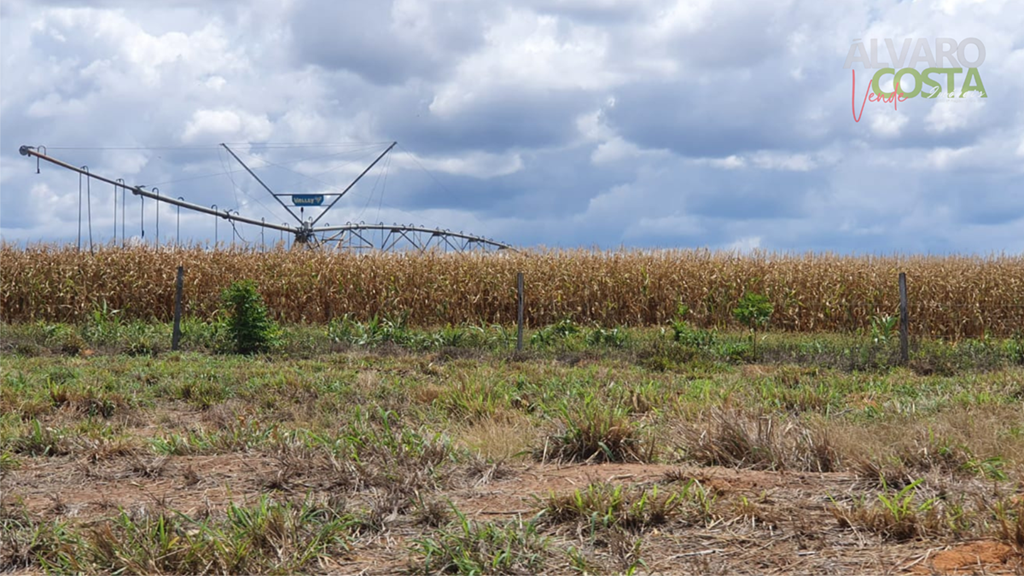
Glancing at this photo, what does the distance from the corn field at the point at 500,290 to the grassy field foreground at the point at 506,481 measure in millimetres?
11237

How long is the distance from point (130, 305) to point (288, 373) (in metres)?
12.2

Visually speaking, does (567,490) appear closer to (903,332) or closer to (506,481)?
(506,481)

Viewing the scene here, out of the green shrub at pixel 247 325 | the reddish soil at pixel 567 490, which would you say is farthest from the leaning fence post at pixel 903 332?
the green shrub at pixel 247 325

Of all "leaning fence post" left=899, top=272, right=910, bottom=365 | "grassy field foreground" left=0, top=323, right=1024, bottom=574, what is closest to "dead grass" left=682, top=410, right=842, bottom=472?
"grassy field foreground" left=0, top=323, right=1024, bottom=574

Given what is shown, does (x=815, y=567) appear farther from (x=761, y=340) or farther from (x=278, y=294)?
(x=278, y=294)

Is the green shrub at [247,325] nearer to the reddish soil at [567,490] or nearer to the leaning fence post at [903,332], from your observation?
the reddish soil at [567,490]

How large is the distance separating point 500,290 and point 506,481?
15.6 m

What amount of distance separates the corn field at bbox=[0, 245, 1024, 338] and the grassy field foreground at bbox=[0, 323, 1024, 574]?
1124cm

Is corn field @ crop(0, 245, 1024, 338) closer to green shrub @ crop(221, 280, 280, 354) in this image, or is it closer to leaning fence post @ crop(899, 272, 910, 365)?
green shrub @ crop(221, 280, 280, 354)

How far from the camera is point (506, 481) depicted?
4828 mm

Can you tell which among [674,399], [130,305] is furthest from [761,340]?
[130,305]

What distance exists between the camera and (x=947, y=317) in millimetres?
20984

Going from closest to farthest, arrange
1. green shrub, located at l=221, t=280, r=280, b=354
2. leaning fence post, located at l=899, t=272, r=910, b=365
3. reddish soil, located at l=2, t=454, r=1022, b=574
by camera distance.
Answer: reddish soil, located at l=2, t=454, r=1022, b=574 < leaning fence post, located at l=899, t=272, r=910, b=365 < green shrub, located at l=221, t=280, r=280, b=354

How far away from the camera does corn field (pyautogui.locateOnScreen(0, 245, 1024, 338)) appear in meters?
20.5
